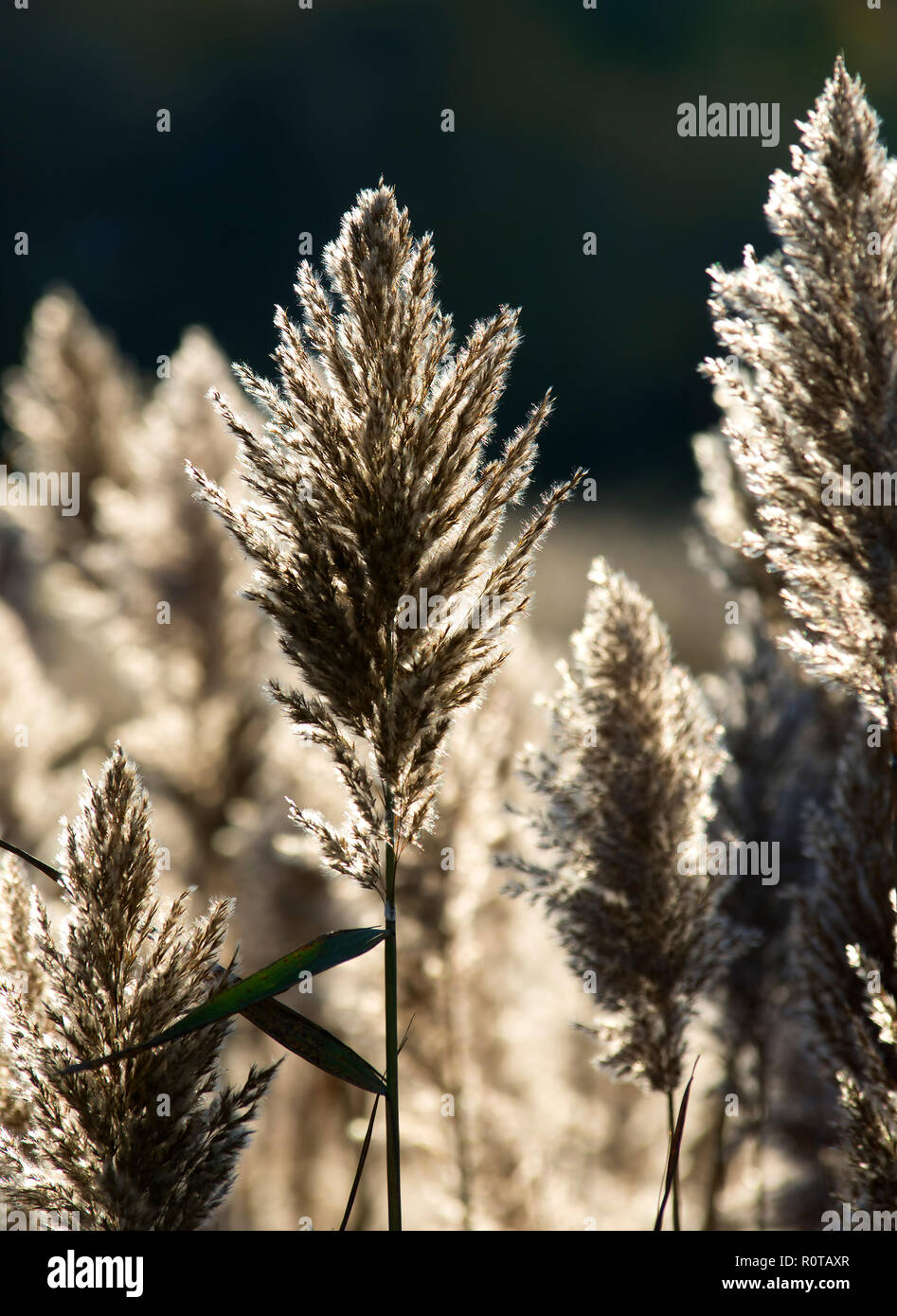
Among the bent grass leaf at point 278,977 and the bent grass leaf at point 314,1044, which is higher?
the bent grass leaf at point 278,977

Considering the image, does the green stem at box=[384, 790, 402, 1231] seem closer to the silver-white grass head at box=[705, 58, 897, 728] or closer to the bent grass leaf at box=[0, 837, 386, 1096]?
the bent grass leaf at box=[0, 837, 386, 1096]

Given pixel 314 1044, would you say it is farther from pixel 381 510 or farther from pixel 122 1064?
pixel 381 510

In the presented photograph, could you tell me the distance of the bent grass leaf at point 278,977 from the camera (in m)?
1.31

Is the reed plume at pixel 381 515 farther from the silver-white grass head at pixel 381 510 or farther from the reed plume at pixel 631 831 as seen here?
the reed plume at pixel 631 831

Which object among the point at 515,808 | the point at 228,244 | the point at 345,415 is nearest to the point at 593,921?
the point at 515,808

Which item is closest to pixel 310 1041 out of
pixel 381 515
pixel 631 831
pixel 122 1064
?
pixel 122 1064

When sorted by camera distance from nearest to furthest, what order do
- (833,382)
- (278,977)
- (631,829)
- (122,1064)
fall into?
(278,977) → (122,1064) → (833,382) → (631,829)

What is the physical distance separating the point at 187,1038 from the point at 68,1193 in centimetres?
30

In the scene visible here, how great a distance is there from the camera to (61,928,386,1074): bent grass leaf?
1.31 meters

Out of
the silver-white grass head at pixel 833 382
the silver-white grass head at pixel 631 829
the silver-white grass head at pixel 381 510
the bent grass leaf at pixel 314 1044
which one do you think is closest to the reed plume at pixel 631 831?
the silver-white grass head at pixel 631 829

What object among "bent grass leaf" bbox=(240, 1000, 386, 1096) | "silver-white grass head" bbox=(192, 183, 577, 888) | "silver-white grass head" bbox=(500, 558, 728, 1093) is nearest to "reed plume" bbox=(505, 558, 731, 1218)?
"silver-white grass head" bbox=(500, 558, 728, 1093)

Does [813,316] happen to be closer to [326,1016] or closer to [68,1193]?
[68,1193]

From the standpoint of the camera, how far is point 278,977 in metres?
1.36

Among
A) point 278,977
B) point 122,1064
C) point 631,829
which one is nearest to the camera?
point 278,977
